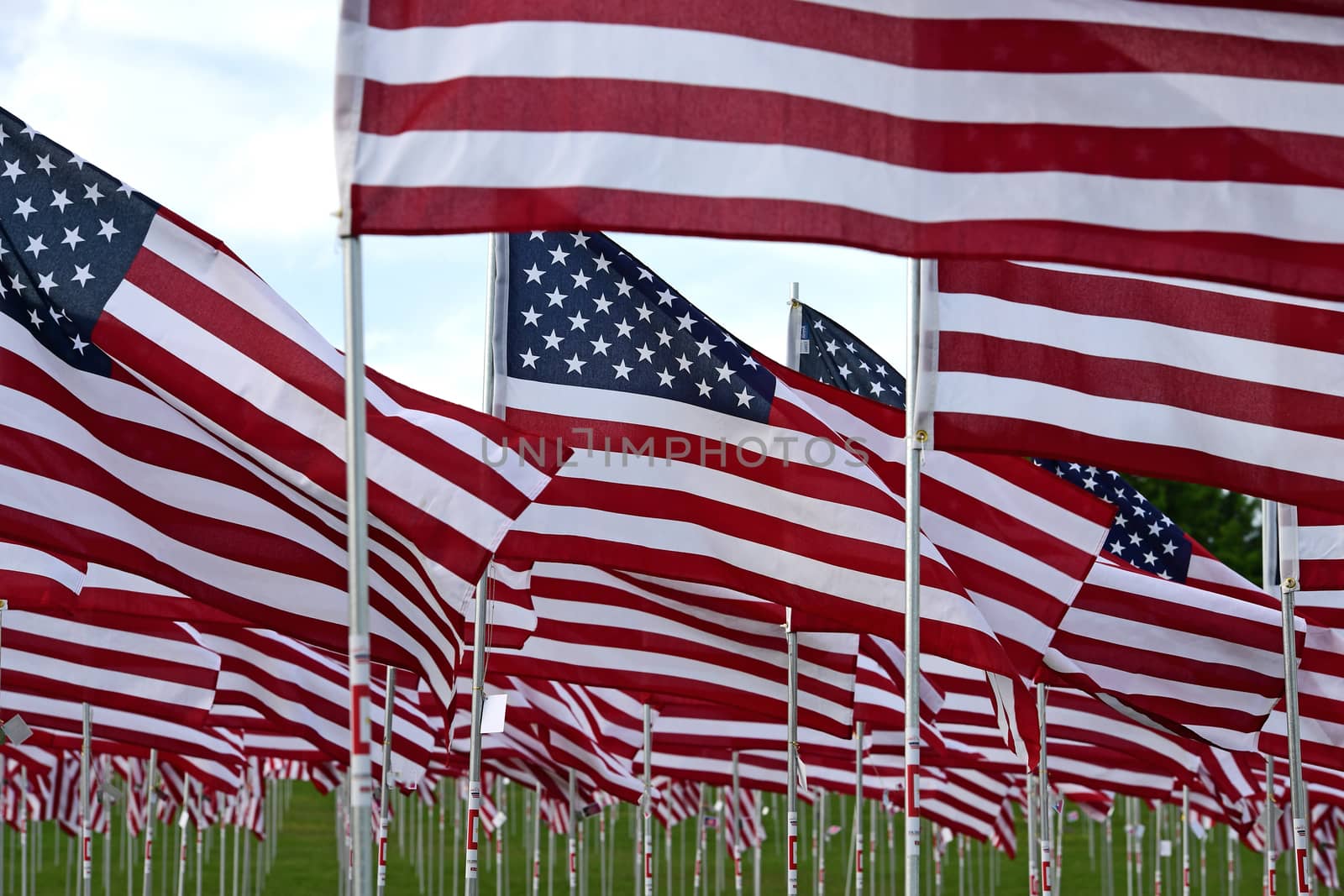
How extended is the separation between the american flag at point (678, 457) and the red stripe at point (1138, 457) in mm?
2073

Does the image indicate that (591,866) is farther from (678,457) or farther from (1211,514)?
(1211,514)

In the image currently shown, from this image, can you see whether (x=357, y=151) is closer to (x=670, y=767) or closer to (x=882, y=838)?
(x=670, y=767)

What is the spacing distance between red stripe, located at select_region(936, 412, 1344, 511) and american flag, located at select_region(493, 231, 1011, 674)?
207 cm

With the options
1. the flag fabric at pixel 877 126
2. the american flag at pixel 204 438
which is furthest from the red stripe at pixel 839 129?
the american flag at pixel 204 438

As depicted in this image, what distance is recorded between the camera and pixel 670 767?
2422cm

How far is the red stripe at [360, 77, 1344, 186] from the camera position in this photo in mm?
6641

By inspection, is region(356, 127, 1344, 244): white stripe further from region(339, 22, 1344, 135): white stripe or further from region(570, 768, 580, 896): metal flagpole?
region(570, 768, 580, 896): metal flagpole

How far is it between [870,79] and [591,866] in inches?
1359

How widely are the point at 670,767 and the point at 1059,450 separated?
1585cm

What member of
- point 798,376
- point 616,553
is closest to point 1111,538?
point 798,376

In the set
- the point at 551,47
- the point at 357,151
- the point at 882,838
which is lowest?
the point at 882,838

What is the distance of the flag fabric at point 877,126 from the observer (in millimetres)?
6609

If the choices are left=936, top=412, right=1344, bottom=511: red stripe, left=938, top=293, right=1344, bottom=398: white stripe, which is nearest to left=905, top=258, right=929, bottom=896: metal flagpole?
left=936, top=412, right=1344, bottom=511: red stripe

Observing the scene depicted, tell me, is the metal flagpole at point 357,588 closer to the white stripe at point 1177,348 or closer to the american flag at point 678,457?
the white stripe at point 1177,348
